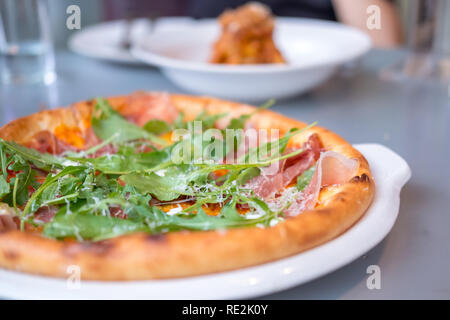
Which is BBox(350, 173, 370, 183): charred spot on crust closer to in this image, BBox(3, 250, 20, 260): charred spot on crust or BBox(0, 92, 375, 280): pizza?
BBox(0, 92, 375, 280): pizza

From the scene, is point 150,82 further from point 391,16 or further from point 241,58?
point 391,16

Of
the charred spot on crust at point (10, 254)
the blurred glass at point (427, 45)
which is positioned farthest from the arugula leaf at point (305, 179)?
the blurred glass at point (427, 45)

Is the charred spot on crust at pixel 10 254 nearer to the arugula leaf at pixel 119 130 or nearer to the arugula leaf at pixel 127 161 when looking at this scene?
the arugula leaf at pixel 127 161

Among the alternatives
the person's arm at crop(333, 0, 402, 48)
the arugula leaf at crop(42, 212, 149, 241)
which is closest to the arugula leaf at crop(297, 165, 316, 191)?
the arugula leaf at crop(42, 212, 149, 241)

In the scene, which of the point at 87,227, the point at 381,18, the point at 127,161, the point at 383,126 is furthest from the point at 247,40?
the point at 381,18

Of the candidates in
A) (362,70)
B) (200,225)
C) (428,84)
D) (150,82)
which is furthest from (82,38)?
(200,225)

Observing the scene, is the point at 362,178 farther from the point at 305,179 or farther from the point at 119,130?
the point at 119,130
